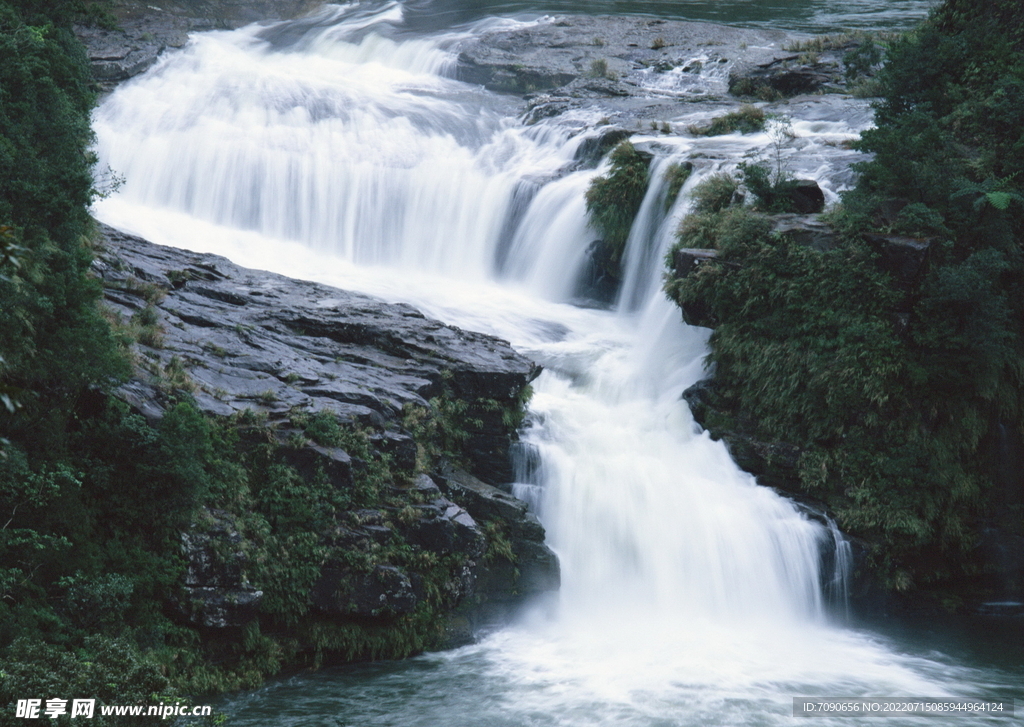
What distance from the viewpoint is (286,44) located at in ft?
115

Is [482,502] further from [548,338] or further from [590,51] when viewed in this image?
[590,51]

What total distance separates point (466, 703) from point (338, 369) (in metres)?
5.13

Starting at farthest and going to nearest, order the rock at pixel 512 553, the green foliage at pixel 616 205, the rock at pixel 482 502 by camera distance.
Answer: the green foliage at pixel 616 205 → the rock at pixel 482 502 → the rock at pixel 512 553

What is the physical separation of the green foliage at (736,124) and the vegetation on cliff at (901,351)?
7.00 metres

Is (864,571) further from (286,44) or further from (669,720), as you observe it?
(286,44)

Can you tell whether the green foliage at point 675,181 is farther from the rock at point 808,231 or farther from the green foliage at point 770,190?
the rock at point 808,231

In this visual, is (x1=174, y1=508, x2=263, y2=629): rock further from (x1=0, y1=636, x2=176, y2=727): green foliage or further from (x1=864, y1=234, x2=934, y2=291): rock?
(x1=864, y1=234, x2=934, y2=291): rock

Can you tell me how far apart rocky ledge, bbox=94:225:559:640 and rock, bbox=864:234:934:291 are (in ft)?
19.3

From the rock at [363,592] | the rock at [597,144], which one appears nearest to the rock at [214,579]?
the rock at [363,592]

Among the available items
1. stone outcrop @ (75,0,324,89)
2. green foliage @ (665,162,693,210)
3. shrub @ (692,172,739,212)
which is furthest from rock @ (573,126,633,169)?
stone outcrop @ (75,0,324,89)

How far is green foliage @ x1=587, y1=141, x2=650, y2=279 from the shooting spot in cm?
2006

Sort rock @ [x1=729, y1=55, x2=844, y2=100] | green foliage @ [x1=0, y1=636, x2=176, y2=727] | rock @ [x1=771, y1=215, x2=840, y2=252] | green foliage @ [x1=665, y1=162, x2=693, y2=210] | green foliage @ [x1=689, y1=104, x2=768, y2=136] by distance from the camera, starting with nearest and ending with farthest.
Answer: green foliage @ [x1=0, y1=636, x2=176, y2=727] → rock @ [x1=771, y1=215, x2=840, y2=252] → green foliage @ [x1=665, y1=162, x2=693, y2=210] → green foliage @ [x1=689, y1=104, x2=768, y2=136] → rock @ [x1=729, y1=55, x2=844, y2=100]

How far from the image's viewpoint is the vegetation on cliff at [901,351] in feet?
47.4

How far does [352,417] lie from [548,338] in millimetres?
7085
